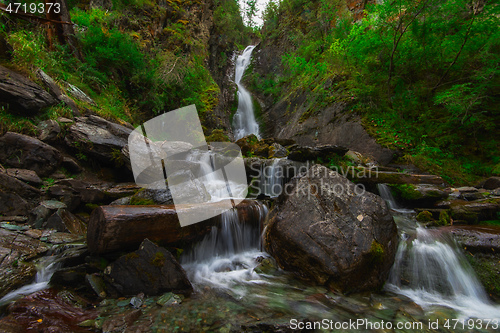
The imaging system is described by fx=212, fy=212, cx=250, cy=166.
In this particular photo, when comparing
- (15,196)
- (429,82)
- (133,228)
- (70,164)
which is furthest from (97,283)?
(429,82)

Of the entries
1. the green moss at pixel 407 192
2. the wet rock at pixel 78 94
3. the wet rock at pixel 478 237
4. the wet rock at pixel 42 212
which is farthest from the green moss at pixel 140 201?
the green moss at pixel 407 192

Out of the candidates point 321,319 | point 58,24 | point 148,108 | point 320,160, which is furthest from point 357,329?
point 58,24

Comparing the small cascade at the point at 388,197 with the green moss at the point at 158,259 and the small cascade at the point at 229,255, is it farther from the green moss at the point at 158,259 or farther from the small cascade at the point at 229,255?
the green moss at the point at 158,259

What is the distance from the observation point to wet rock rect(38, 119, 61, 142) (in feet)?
18.0

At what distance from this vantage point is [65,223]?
411 centimetres

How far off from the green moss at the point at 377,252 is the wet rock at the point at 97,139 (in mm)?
6883

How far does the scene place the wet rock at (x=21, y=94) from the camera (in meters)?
5.20

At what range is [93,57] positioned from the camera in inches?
369

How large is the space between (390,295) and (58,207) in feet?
20.7

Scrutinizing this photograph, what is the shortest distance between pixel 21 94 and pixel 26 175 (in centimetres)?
241

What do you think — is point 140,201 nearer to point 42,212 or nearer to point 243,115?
point 42,212

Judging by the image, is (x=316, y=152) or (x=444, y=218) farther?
(x=316, y=152)

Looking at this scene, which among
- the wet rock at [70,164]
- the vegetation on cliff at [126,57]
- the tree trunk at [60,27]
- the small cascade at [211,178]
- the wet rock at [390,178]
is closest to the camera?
the wet rock at [70,164]

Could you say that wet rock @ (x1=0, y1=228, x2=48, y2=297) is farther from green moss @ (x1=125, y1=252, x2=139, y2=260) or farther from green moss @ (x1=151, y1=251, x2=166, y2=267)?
green moss @ (x1=151, y1=251, x2=166, y2=267)
